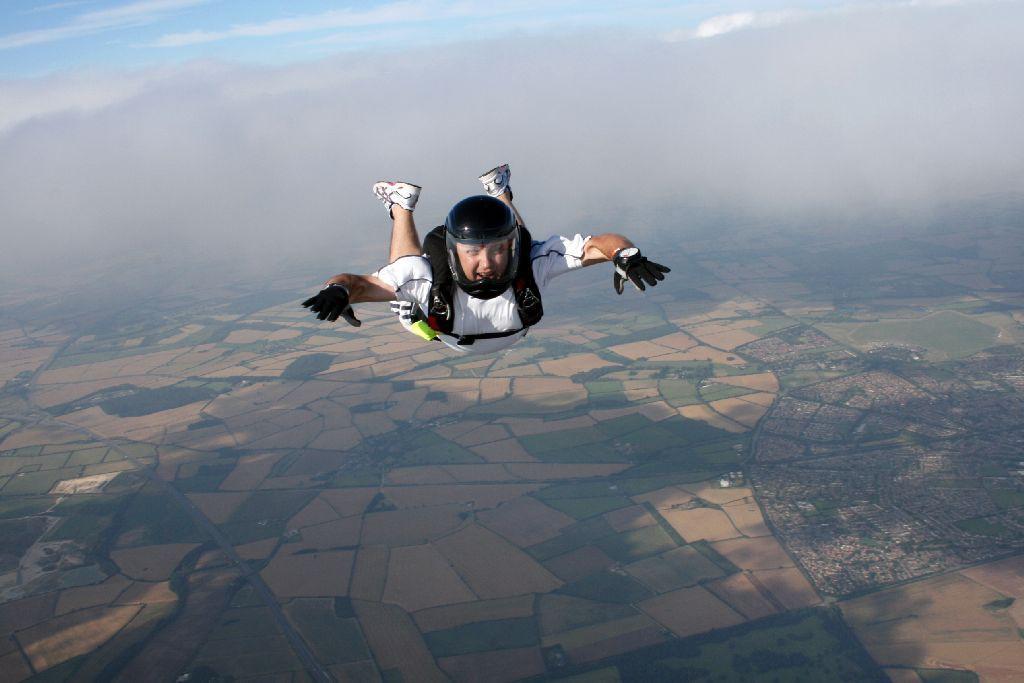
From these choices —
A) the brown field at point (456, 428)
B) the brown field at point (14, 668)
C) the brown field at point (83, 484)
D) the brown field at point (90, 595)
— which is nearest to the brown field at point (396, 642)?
the brown field at point (90, 595)

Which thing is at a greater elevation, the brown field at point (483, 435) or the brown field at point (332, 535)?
the brown field at point (332, 535)

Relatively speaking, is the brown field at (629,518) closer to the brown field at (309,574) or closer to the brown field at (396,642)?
the brown field at (396,642)

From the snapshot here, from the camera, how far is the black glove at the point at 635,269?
602cm

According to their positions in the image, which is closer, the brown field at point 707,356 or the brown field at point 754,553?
the brown field at point 754,553

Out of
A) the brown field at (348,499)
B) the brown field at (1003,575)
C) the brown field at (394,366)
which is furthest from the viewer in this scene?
the brown field at (394,366)

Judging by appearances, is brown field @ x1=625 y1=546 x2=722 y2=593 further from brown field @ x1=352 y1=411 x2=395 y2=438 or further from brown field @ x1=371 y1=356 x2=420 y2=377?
brown field @ x1=371 y1=356 x2=420 y2=377

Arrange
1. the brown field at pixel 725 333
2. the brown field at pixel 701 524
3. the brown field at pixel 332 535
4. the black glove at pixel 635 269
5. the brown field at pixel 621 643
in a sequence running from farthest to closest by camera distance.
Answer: the brown field at pixel 725 333
the brown field at pixel 332 535
the brown field at pixel 701 524
the brown field at pixel 621 643
the black glove at pixel 635 269

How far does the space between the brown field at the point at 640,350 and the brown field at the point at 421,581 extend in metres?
41.3

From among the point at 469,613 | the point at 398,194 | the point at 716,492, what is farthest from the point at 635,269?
the point at 716,492

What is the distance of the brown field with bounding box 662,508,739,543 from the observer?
1692 inches

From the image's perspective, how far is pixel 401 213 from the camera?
7.75 metres

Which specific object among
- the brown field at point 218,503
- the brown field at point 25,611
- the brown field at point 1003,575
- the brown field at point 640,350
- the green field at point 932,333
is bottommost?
the green field at point 932,333

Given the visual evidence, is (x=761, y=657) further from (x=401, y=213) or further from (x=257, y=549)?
(x=401, y=213)

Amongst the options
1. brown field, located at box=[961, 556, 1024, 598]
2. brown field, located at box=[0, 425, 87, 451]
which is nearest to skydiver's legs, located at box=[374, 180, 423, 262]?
brown field, located at box=[961, 556, 1024, 598]
